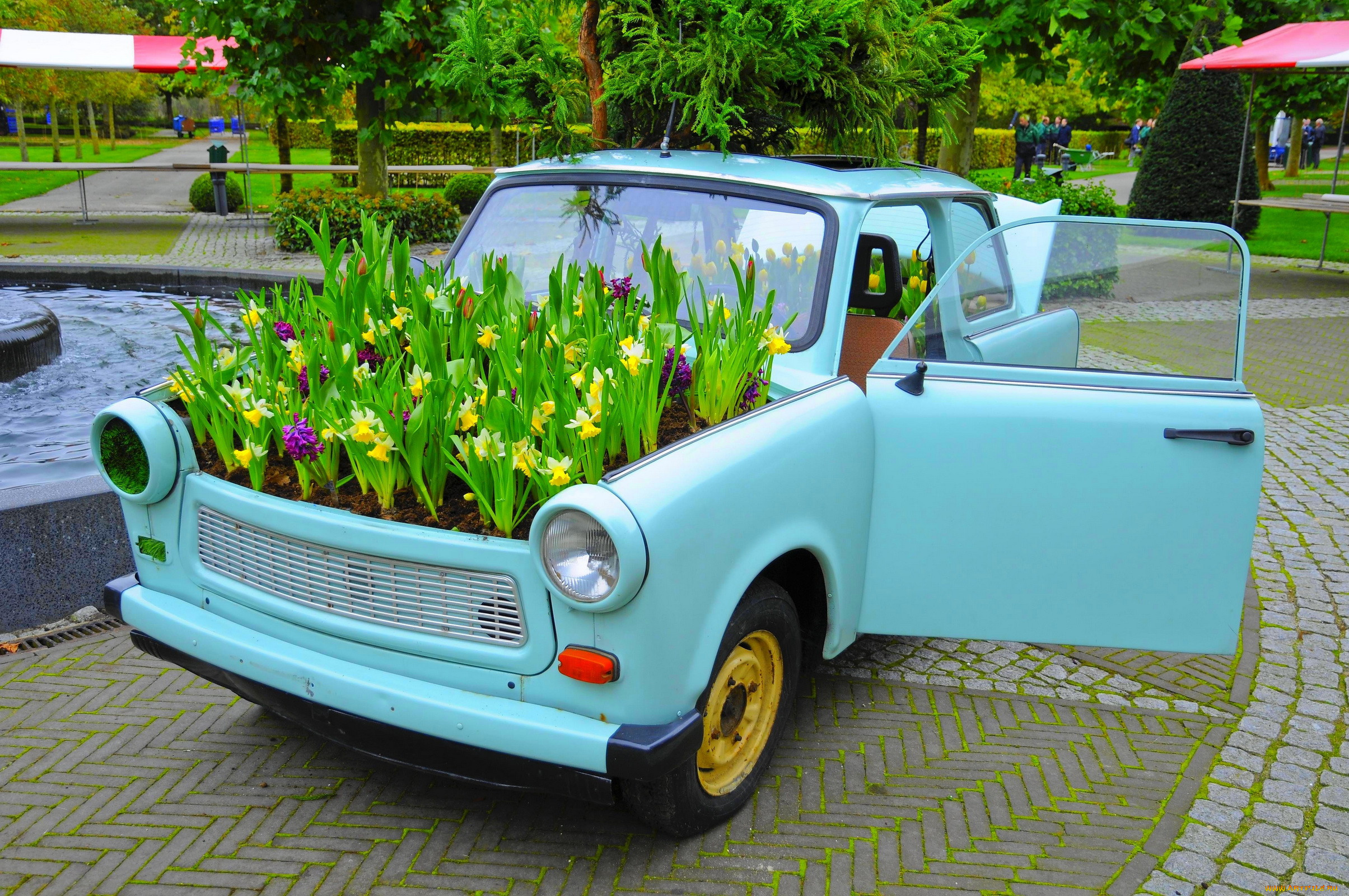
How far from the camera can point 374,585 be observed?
9.32ft

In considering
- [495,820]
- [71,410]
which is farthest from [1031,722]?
[71,410]

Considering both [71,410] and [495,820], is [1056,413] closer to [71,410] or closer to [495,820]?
[495,820]

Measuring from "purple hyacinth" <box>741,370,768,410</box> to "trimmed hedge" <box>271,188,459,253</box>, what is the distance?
11939mm

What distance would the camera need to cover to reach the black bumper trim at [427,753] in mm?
2664

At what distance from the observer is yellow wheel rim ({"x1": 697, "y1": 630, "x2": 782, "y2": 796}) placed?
10.2 feet

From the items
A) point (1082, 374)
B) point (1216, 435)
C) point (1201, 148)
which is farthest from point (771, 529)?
point (1201, 148)

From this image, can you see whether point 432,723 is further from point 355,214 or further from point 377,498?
point 355,214

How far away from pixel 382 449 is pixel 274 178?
2755 cm

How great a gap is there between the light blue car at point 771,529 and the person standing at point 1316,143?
42614 millimetres

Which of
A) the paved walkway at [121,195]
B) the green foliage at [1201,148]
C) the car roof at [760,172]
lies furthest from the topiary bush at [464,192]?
the car roof at [760,172]

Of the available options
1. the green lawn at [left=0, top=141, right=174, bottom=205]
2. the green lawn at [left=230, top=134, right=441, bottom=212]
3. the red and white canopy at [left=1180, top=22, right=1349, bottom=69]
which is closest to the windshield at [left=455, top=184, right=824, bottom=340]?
the red and white canopy at [left=1180, top=22, right=1349, bottom=69]

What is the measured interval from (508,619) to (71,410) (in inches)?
214

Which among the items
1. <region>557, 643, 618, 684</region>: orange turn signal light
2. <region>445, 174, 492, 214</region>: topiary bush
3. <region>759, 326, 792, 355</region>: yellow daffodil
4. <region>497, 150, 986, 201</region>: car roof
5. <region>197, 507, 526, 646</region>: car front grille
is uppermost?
<region>497, 150, 986, 201</region>: car roof

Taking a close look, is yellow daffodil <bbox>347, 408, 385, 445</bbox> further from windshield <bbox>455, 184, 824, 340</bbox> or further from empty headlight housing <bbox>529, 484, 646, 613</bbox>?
windshield <bbox>455, 184, 824, 340</bbox>
